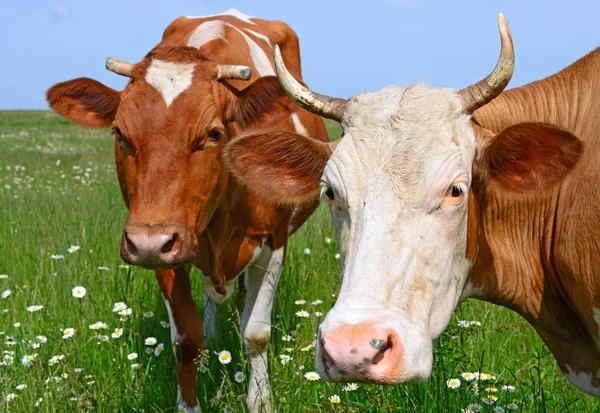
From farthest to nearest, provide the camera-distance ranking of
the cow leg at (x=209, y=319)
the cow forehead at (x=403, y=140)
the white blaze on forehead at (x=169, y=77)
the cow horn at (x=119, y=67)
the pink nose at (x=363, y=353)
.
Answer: the cow leg at (x=209, y=319) < the cow horn at (x=119, y=67) < the white blaze on forehead at (x=169, y=77) < the cow forehead at (x=403, y=140) < the pink nose at (x=363, y=353)

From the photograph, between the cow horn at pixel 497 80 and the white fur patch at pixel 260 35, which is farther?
the white fur patch at pixel 260 35

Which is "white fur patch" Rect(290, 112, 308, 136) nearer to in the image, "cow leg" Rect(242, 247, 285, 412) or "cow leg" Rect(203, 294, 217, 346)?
"cow leg" Rect(242, 247, 285, 412)

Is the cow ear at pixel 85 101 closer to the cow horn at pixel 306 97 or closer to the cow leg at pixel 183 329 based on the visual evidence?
the cow leg at pixel 183 329

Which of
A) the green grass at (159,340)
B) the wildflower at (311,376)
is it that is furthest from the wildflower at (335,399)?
the wildflower at (311,376)

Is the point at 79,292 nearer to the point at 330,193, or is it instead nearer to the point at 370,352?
the point at 330,193

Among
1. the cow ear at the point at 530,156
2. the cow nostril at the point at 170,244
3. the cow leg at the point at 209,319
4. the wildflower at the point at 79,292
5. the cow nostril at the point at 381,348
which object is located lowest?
the cow leg at the point at 209,319

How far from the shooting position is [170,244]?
420cm

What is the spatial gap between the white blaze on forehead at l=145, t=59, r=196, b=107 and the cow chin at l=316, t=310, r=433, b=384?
245cm

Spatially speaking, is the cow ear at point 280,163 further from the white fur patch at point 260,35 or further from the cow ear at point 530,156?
the white fur patch at point 260,35

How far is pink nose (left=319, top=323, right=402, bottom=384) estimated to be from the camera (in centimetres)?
253

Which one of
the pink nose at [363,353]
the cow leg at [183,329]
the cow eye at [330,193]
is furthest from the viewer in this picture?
the cow leg at [183,329]

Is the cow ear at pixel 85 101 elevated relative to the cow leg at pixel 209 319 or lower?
elevated

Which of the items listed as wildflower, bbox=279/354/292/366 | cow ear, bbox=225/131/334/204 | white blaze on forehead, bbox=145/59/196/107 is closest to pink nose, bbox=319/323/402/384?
cow ear, bbox=225/131/334/204

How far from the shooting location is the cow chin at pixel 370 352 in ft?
8.33
